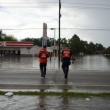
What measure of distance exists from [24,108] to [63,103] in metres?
1.14

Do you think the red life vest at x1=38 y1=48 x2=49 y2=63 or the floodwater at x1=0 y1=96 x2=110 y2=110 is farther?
the red life vest at x1=38 y1=48 x2=49 y2=63

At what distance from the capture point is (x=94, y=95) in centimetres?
1080

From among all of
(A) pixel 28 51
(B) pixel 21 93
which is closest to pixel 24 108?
(B) pixel 21 93

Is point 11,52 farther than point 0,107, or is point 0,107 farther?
point 11,52

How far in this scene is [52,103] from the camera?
373 inches

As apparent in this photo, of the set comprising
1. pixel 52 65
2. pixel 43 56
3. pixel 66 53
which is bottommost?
pixel 52 65

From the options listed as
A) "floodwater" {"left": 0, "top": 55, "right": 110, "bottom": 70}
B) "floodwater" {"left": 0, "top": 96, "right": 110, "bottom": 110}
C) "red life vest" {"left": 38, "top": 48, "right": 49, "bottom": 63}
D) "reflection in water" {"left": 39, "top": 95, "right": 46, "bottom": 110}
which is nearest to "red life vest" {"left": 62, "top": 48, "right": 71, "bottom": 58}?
"red life vest" {"left": 38, "top": 48, "right": 49, "bottom": 63}

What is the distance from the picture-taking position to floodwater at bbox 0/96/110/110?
895 centimetres

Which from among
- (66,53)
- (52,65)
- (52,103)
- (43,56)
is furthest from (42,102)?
(52,65)

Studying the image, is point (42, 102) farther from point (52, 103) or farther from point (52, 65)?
point (52, 65)

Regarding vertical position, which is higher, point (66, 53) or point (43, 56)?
point (66, 53)

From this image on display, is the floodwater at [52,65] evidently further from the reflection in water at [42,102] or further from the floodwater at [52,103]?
the floodwater at [52,103]

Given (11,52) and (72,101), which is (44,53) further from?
(11,52)

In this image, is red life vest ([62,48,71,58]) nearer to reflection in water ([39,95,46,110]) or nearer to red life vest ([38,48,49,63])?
red life vest ([38,48,49,63])
